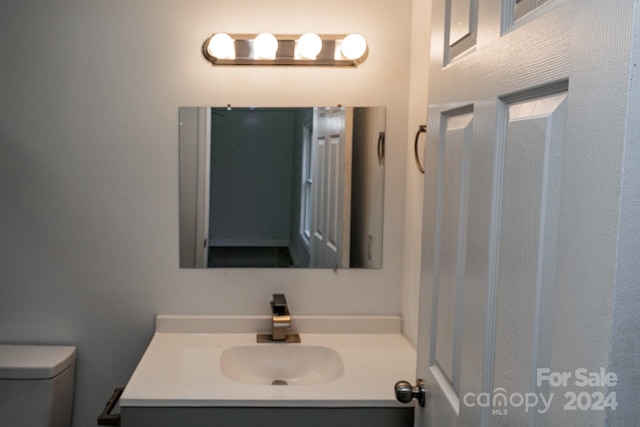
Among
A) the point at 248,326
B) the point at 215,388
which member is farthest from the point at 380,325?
the point at 215,388

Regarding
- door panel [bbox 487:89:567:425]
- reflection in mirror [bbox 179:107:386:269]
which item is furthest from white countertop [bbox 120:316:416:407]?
door panel [bbox 487:89:567:425]

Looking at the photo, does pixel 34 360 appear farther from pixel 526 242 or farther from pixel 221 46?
pixel 526 242

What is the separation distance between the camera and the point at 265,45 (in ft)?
6.56

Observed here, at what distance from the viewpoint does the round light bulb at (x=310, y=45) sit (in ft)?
6.57

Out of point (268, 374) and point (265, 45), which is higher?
point (265, 45)

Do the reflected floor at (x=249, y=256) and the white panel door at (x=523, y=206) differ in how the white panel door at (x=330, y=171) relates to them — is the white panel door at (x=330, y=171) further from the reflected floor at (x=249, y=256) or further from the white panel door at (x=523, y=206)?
the white panel door at (x=523, y=206)

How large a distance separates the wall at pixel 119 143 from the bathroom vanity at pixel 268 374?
129 mm

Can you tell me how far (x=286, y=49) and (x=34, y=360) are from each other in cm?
127

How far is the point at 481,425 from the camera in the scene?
0.96 meters

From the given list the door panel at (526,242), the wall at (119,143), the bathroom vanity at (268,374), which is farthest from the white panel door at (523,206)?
the wall at (119,143)

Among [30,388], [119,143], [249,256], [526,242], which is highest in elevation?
[119,143]

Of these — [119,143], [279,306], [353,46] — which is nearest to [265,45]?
[353,46]

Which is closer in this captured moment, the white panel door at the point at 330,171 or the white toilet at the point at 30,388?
the white toilet at the point at 30,388

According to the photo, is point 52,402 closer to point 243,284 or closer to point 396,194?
point 243,284
